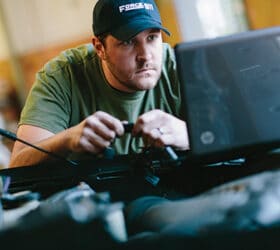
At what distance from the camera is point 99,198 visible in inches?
22.1

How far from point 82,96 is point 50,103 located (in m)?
0.09

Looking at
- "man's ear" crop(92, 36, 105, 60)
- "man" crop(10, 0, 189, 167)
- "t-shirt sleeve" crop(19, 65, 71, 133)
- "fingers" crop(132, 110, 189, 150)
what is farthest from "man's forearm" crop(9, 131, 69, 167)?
"man's ear" crop(92, 36, 105, 60)

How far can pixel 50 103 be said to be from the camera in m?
1.27

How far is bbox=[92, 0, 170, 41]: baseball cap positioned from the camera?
1.11 meters

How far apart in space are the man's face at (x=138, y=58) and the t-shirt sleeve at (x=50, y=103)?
177 mm

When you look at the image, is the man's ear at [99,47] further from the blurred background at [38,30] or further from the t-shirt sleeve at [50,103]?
the blurred background at [38,30]

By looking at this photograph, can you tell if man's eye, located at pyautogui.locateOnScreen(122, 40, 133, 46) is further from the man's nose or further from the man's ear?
the man's ear

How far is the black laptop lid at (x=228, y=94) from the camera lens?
0.62 metres

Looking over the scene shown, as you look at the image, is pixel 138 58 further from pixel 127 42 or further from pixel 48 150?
pixel 48 150

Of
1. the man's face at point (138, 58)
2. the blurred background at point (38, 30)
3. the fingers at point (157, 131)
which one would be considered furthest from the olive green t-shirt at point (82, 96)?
the blurred background at point (38, 30)

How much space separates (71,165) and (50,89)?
529 mm

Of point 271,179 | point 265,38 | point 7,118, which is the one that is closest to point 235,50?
point 265,38

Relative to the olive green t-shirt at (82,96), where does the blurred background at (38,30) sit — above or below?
below

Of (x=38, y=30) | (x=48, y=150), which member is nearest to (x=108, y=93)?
(x=48, y=150)
